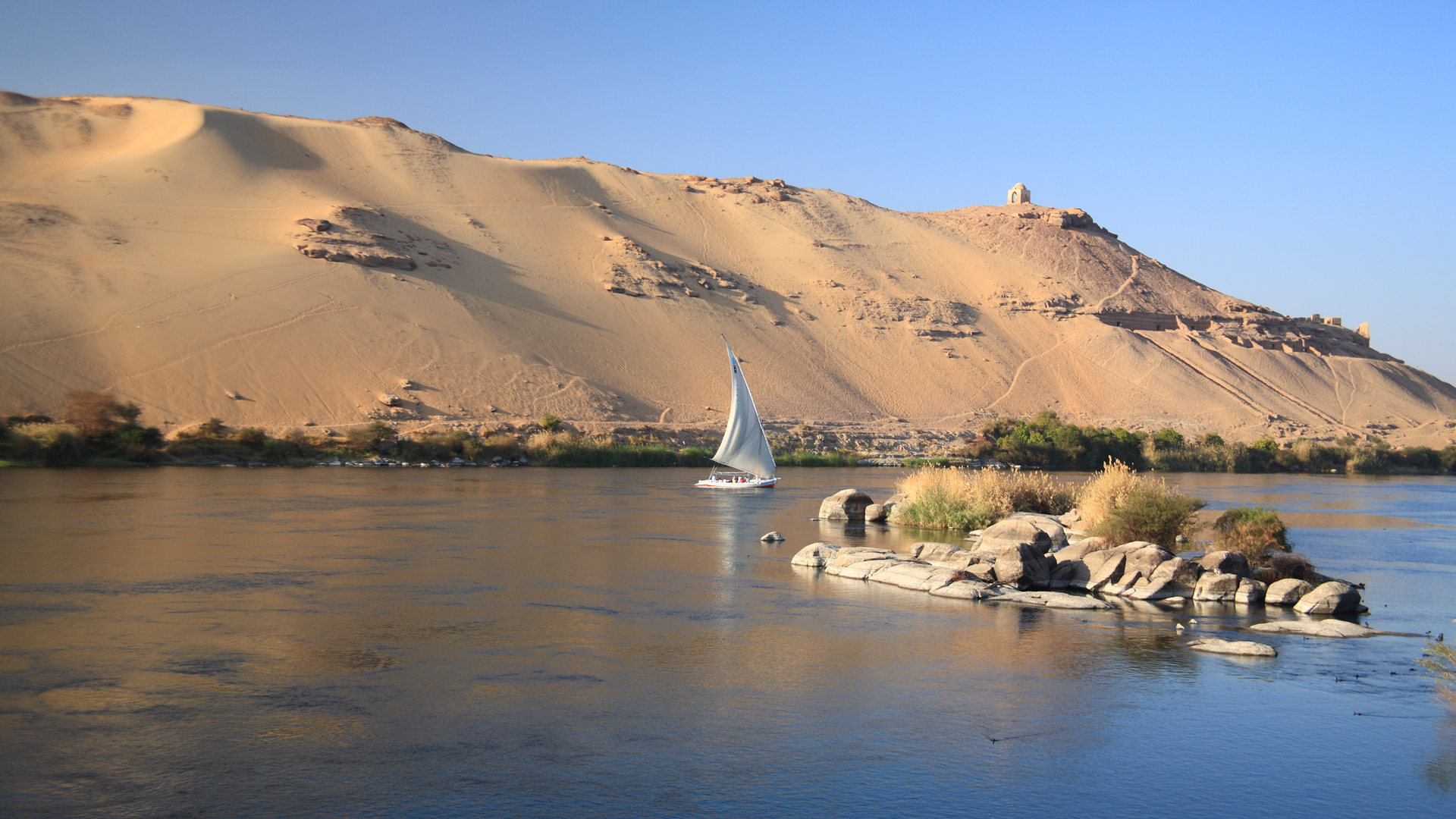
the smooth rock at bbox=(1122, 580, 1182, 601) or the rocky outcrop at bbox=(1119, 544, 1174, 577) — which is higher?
the rocky outcrop at bbox=(1119, 544, 1174, 577)

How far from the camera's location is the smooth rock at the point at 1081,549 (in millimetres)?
16828

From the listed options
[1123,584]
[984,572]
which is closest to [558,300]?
[984,572]

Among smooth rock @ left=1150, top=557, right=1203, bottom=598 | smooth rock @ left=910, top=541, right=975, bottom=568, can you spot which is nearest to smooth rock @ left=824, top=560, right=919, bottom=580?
smooth rock @ left=910, top=541, right=975, bottom=568

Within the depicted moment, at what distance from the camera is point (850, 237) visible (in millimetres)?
96500

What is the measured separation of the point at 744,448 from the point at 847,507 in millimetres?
11796

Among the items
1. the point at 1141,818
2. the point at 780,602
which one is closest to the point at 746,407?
the point at 780,602

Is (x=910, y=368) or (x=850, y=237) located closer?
(x=910, y=368)

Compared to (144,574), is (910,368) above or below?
above

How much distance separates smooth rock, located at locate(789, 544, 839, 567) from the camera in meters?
17.7

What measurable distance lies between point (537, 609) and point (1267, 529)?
1336cm

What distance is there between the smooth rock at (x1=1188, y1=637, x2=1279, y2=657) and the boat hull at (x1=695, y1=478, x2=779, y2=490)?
24.3m

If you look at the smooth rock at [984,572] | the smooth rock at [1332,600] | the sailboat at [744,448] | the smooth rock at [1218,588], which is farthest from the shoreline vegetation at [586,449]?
the smooth rock at [1332,600]

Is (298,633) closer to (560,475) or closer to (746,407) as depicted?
(746,407)

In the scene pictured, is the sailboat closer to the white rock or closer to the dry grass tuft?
the dry grass tuft
